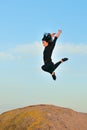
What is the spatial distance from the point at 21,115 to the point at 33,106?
1352 millimetres

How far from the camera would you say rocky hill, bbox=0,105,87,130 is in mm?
18969

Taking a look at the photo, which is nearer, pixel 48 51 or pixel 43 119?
pixel 48 51

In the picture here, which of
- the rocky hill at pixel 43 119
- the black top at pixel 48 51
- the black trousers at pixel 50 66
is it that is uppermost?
the black top at pixel 48 51

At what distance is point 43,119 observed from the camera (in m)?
19.1

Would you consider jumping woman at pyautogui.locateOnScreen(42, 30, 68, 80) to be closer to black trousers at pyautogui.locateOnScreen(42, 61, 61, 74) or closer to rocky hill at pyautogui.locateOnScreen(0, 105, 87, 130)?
black trousers at pyautogui.locateOnScreen(42, 61, 61, 74)

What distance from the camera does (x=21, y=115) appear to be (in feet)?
65.7

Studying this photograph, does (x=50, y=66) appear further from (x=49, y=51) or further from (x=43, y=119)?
(x=43, y=119)

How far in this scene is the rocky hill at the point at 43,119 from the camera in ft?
62.2

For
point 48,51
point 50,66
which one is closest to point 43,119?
point 50,66

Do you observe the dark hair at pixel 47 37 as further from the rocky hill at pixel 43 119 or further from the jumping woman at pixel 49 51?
the rocky hill at pixel 43 119

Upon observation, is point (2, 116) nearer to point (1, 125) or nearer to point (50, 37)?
point (1, 125)

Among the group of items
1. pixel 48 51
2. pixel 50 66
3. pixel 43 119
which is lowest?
pixel 43 119

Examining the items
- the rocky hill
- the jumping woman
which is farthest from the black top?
the rocky hill

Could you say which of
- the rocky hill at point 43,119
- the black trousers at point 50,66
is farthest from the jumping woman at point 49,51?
the rocky hill at point 43,119
